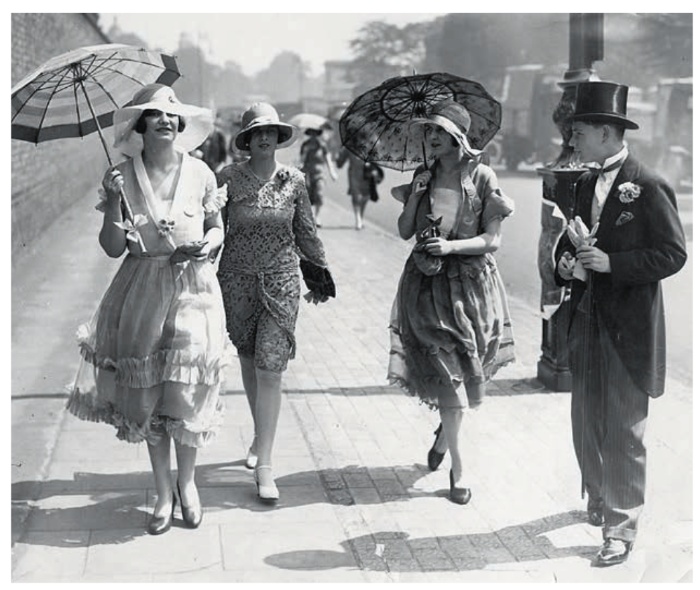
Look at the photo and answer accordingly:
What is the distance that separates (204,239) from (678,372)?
4.42 m

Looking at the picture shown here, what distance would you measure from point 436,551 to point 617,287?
1414 millimetres

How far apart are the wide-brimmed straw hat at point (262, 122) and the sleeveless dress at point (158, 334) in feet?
1.36

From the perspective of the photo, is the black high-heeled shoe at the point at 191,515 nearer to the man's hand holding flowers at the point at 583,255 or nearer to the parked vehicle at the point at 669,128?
the man's hand holding flowers at the point at 583,255

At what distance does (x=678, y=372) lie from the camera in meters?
7.56

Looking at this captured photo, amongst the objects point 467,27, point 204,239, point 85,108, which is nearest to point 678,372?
point 467,27

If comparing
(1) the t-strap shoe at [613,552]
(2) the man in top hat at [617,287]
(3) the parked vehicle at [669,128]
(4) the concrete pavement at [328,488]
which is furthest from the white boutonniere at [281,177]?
(3) the parked vehicle at [669,128]

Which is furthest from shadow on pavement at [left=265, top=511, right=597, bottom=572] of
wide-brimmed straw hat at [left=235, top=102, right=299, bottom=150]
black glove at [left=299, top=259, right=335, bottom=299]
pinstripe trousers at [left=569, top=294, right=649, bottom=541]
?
wide-brimmed straw hat at [left=235, top=102, right=299, bottom=150]

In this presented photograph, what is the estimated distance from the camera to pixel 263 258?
508 cm

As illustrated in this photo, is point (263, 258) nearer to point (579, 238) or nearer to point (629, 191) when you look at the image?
point (579, 238)

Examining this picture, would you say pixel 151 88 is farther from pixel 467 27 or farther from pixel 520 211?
pixel 520 211

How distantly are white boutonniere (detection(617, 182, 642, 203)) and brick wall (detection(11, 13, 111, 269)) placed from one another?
16.0ft

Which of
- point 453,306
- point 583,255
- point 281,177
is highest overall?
point 281,177

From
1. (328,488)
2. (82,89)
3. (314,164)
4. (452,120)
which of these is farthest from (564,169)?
(314,164)

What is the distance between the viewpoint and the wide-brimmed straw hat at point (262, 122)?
16.1ft
